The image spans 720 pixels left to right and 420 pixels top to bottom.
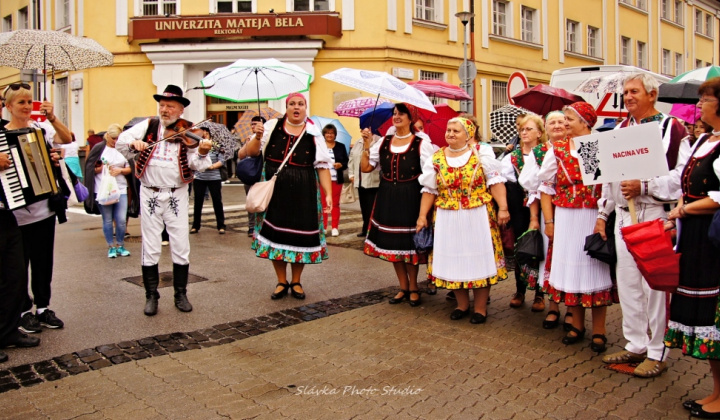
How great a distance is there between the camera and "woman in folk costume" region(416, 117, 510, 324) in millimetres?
5570

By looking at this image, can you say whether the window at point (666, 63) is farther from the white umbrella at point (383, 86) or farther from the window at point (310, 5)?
the white umbrella at point (383, 86)

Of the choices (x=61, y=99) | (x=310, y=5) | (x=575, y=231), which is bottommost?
(x=575, y=231)

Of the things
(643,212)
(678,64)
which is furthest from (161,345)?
(678,64)

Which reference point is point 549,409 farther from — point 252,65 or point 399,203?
point 252,65

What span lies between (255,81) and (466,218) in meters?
3.02

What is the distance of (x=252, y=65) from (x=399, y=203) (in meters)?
2.23

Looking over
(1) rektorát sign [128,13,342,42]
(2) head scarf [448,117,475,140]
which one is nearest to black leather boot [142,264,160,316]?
(2) head scarf [448,117,475,140]

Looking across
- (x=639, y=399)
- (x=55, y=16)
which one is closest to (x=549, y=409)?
(x=639, y=399)

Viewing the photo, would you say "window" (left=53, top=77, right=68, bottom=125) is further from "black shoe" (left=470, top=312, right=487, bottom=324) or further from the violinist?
"black shoe" (left=470, top=312, right=487, bottom=324)

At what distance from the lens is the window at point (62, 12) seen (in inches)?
898

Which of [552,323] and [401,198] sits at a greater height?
[401,198]

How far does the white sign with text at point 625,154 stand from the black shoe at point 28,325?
179 inches

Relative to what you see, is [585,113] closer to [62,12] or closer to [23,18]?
[62,12]

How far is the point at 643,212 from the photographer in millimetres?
4363
